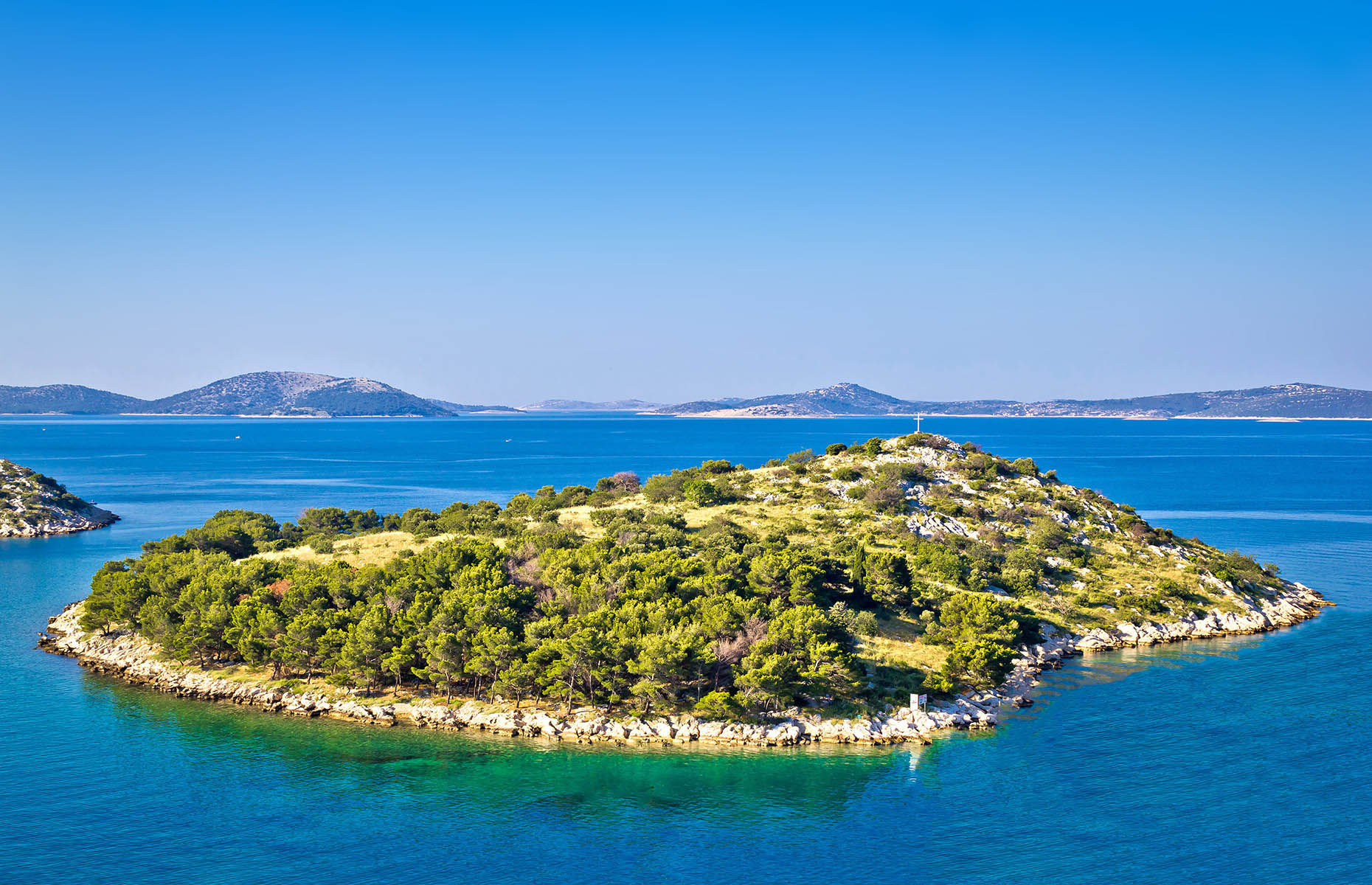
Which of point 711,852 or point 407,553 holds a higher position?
point 407,553

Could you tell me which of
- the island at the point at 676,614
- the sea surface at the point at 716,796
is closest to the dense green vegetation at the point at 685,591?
the island at the point at 676,614

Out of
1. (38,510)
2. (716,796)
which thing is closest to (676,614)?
(716,796)

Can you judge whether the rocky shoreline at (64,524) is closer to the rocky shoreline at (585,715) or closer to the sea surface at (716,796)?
the rocky shoreline at (585,715)

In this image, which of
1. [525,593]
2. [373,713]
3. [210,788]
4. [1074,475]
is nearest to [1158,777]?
[525,593]

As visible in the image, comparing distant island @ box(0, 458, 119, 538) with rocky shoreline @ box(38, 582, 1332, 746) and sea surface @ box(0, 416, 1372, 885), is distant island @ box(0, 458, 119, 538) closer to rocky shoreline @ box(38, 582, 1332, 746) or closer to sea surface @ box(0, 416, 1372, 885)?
rocky shoreline @ box(38, 582, 1332, 746)

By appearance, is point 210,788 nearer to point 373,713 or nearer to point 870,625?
point 373,713

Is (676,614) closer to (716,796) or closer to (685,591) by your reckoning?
(685,591)
